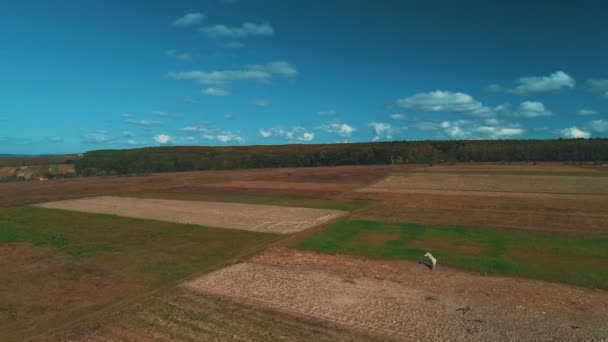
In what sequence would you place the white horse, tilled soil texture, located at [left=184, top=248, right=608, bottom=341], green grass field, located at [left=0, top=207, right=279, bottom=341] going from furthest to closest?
the white horse < green grass field, located at [left=0, top=207, right=279, bottom=341] < tilled soil texture, located at [left=184, top=248, right=608, bottom=341]

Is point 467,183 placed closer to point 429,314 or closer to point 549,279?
point 549,279

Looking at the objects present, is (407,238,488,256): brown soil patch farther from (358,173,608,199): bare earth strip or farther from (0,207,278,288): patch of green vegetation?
(358,173,608,199): bare earth strip

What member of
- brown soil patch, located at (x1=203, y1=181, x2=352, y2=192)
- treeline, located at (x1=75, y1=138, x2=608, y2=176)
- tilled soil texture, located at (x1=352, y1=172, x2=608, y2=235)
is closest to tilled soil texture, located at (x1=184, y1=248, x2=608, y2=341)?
tilled soil texture, located at (x1=352, y1=172, x2=608, y2=235)

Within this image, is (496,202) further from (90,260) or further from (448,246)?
(90,260)

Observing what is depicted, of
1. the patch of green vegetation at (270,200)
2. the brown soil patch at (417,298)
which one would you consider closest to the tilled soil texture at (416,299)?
the brown soil patch at (417,298)

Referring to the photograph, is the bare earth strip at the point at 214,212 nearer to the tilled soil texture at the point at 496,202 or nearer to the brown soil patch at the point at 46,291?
the tilled soil texture at the point at 496,202

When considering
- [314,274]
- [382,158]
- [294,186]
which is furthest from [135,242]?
[382,158]

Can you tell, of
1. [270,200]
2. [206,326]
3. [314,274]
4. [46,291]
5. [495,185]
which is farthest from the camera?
[495,185]
